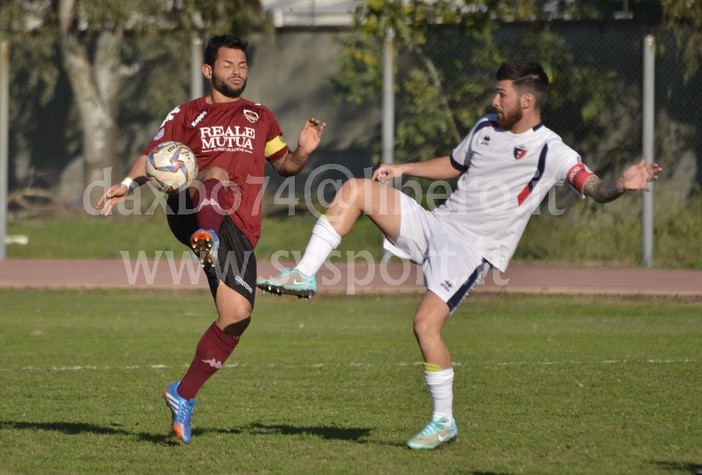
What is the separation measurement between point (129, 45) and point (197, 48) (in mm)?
2740

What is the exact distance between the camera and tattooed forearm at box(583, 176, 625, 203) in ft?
20.2

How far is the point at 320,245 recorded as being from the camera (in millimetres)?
6539

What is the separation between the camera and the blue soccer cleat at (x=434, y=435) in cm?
650

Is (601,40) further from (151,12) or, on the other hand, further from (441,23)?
(151,12)

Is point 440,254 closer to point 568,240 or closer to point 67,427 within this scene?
point 67,427

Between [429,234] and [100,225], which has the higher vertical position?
[429,234]

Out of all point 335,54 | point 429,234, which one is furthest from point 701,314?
point 335,54

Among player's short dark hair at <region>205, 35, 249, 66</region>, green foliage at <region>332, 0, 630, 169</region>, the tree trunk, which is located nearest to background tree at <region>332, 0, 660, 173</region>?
green foliage at <region>332, 0, 630, 169</region>

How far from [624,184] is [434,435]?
1623mm

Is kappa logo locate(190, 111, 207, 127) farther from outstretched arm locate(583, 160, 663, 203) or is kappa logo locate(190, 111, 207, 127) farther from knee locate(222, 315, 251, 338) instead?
outstretched arm locate(583, 160, 663, 203)

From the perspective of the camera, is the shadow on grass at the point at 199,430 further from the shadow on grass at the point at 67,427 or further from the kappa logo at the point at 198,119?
the kappa logo at the point at 198,119

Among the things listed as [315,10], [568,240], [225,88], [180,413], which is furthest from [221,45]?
[315,10]

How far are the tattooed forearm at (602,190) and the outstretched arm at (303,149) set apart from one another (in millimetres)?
1717

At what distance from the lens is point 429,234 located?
22.0 feet
